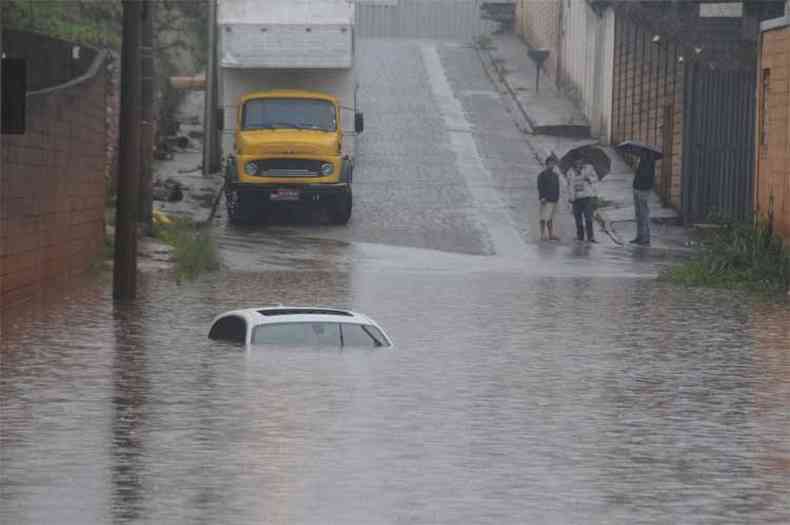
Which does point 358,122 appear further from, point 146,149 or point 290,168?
point 146,149

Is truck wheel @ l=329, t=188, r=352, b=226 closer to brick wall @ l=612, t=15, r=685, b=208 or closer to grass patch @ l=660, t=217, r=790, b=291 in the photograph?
brick wall @ l=612, t=15, r=685, b=208

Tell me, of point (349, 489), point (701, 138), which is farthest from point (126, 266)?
point (701, 138)

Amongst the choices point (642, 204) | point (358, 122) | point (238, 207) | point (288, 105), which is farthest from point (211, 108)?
point (642, 204)

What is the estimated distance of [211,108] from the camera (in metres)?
44.7

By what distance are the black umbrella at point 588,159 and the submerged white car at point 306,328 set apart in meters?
19.2

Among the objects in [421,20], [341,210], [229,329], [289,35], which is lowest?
[229,329]

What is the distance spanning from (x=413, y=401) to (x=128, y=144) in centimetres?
897

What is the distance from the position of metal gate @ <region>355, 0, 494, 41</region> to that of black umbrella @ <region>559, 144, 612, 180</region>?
136ft

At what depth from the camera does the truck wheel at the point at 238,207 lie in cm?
3919

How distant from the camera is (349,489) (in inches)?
474

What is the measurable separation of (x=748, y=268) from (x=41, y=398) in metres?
17.2

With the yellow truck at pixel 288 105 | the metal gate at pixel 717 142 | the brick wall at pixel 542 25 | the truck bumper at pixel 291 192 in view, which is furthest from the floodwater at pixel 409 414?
the brick wall at pixel 542 25

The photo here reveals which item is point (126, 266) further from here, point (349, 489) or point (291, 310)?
point (349, 489)

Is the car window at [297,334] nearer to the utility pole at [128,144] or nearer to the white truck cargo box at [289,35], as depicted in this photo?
the utility pole at [128,144]
